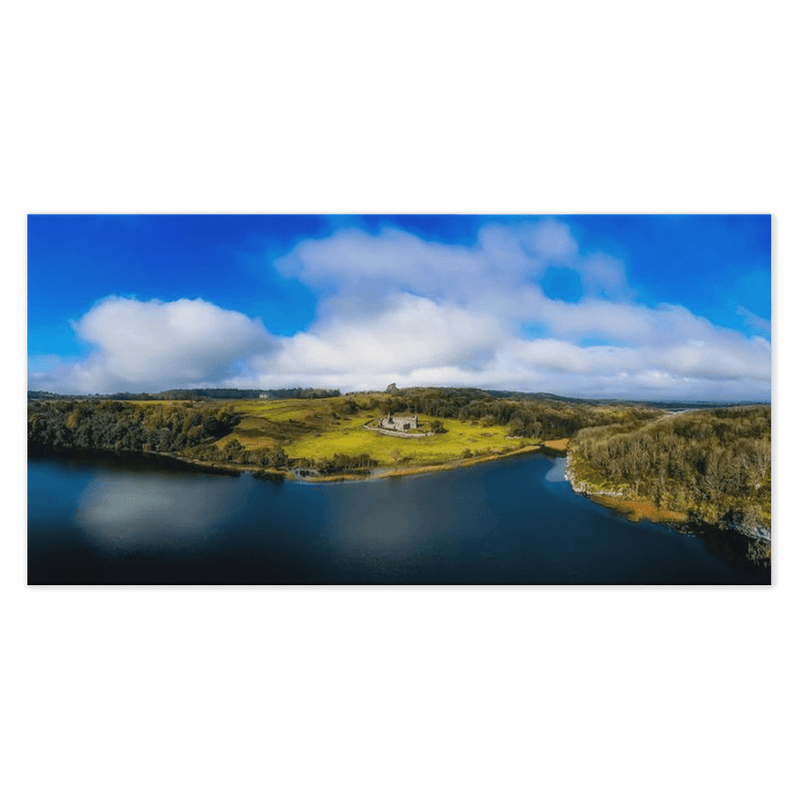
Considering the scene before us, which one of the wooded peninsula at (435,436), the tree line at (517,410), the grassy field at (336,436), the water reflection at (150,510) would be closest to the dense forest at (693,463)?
the wooded peninsula at (435,436)

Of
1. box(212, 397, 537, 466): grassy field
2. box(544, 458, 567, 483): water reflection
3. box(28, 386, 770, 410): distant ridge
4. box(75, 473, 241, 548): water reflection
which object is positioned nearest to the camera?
box(75, 473, 241, 548): water reflection

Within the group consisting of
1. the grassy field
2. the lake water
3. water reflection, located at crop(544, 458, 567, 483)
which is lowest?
the lake water

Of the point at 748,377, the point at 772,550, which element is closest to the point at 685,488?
the point at 772,550

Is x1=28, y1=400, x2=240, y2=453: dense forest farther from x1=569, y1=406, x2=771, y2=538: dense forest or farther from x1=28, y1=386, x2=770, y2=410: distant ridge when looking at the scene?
x1=569, y1=406, x2=771, y2=538: dense forest

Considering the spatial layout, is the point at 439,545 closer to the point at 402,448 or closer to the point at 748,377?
the point at 402,448

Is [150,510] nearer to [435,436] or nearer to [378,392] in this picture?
[378,392]

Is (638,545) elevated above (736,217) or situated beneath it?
situated beneath

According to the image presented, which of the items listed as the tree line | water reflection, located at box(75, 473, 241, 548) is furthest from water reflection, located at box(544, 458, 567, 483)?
water reflection, located at box(75, 473, 241, 548)
